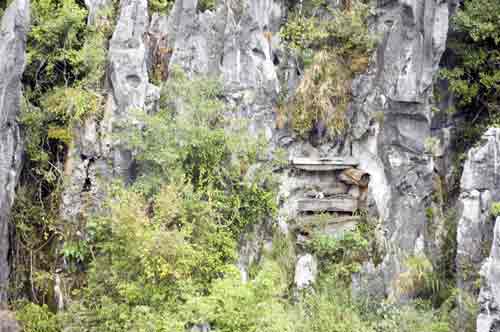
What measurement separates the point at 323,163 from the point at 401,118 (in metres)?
2.10

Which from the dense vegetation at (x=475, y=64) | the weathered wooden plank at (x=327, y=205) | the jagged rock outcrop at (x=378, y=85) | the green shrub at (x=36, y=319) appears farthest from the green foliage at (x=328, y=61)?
the green shrub at (x=36, y=319)

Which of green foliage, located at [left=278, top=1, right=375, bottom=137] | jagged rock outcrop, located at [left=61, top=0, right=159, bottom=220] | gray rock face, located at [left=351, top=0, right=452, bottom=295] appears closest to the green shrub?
jagged rock outcrop, located at [left=61, top=0, right=159, bottom=220]

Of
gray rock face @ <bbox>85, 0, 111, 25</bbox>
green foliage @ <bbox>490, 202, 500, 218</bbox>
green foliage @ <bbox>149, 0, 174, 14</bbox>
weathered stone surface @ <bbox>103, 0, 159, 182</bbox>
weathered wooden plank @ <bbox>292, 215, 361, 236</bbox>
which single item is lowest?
weathered wooden plank @ <bbox>292, 215, 361, 236</bbox>

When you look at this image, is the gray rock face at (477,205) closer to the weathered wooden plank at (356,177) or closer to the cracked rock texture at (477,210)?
the cracked rock texture at (477,210)

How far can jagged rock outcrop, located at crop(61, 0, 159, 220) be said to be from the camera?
1176 cm

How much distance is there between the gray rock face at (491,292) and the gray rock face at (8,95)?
8704 millimetres

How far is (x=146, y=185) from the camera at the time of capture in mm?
11258

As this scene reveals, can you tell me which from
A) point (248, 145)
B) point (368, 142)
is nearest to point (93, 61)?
point (248, 145)

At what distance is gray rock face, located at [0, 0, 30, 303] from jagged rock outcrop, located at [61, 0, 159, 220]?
1.17 meters

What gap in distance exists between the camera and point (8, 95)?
35.2ft

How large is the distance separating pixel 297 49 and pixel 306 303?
601 centimetres

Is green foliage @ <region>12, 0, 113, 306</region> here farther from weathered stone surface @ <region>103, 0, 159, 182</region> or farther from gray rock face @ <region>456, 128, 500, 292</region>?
gray rock face @ <region>456, 128, 500, 292</region>

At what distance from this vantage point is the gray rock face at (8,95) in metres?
10.7

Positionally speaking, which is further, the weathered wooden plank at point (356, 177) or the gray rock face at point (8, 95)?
the weathered wooden plank at point (356, 177)
